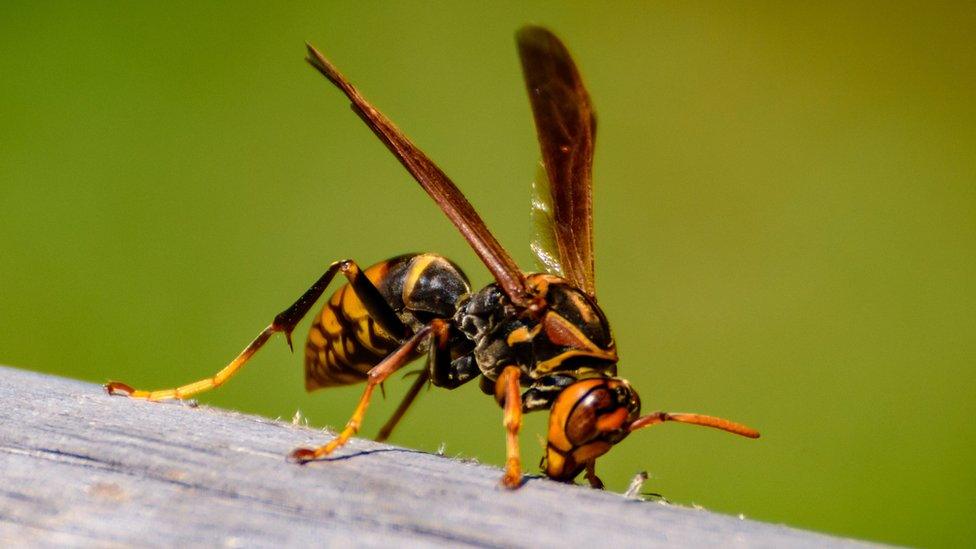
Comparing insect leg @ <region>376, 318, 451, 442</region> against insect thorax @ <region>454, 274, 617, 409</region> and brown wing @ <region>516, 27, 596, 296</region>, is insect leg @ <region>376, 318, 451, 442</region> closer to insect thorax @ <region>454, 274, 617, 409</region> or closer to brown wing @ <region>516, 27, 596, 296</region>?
insect thorax @ <region>454, 274, 617, 409</region>

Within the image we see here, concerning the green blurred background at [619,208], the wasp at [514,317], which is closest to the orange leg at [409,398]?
the wasp at [514,317]

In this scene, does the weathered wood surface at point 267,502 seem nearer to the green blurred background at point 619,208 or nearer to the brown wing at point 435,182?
the brown wing at point 435,182

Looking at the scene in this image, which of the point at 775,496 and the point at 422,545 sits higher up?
the point at 422,545

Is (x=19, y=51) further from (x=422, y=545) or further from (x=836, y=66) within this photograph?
(x=422, y=545)

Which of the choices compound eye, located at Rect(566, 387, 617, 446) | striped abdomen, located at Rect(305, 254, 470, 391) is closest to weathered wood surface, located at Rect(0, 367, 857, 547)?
compound eye, located at Rect(566, 387, 617, 446)

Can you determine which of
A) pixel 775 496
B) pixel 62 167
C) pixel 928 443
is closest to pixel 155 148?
pixel 62 167

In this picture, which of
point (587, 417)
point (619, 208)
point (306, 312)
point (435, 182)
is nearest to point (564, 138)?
point (435, 182)

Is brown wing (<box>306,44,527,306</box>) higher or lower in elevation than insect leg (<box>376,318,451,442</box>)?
higher
